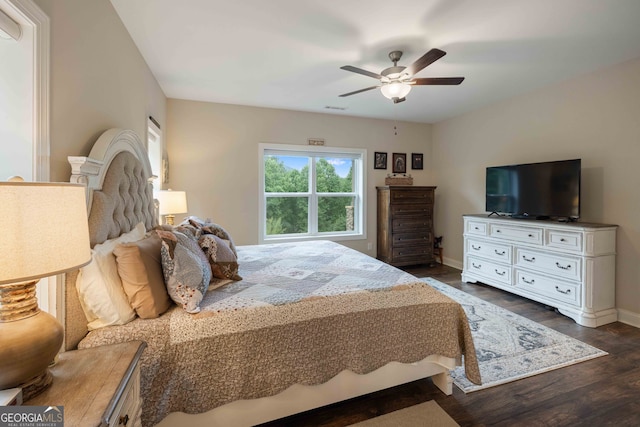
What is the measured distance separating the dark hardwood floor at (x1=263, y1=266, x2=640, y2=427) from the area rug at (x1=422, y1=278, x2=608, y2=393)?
0.21ft

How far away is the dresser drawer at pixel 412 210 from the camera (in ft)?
15.5

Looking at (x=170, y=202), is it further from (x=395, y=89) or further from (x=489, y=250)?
(x=489, y=250)

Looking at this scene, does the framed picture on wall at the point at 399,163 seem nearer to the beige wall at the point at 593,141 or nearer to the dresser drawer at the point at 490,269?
the beige wall at the point at 593,141

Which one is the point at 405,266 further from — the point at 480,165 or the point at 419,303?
the point at 419,303

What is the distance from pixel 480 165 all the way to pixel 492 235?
1.34 m

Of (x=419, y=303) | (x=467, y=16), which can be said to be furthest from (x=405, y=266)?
(x=467, y=16)

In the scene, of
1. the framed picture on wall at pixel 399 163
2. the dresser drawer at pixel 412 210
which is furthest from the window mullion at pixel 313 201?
the framed picture on wall at pixel 399 163

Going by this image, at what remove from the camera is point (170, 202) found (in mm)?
3180

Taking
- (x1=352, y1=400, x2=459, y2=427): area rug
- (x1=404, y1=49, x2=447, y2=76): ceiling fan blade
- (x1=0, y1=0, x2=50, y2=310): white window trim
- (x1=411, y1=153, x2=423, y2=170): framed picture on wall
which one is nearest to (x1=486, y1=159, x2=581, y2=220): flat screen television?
(x1=411, y1=153, x2=423, y2=170): framed picture on wall

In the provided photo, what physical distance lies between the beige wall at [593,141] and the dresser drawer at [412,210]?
2.51ft

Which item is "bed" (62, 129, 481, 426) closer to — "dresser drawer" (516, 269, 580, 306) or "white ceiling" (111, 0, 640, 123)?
"white ceiling" (111, 0, 640, 123)

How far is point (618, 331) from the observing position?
8.82 feet

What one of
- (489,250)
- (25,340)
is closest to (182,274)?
(25,340)

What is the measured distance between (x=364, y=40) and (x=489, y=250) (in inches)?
121
